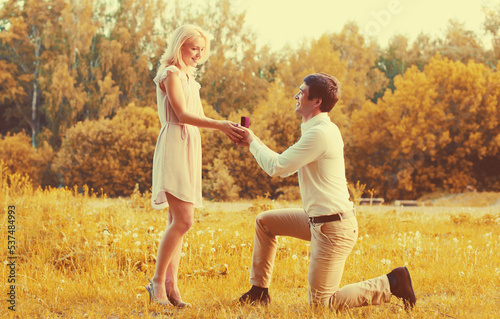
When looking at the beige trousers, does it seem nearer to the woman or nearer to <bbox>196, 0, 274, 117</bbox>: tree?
the woman

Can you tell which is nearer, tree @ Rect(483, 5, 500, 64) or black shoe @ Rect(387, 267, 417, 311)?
black shoe @ Rect(387, 267, 417, 311)

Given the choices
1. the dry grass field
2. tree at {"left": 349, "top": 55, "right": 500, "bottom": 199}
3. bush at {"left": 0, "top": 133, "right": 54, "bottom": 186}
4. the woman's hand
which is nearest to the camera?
the woman's hand

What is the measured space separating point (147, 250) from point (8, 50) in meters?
31.2

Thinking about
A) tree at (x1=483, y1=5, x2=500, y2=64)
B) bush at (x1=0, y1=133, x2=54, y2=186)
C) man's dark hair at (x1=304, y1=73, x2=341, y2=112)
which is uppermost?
tree at (x1=483, y1=5, x2=500, y2=64)

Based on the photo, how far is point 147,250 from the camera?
5504 millimetres

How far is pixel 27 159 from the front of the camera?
952 inches

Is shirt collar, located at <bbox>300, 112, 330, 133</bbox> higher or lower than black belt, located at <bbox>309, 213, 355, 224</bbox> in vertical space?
higher

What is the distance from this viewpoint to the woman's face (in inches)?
152

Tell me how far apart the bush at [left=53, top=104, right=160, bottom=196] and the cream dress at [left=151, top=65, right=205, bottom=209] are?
1762 centimetres

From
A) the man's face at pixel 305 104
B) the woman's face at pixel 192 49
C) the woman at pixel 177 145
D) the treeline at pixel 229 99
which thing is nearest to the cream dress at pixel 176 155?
the woman at pixel 177 145

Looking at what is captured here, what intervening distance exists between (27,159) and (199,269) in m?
21.4

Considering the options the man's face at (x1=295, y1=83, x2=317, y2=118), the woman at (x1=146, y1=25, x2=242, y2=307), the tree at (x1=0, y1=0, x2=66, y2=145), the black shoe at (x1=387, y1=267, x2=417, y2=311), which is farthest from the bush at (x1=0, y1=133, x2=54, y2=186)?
the black shoe at (x1=387, y1=267, x2=417, y2=311)

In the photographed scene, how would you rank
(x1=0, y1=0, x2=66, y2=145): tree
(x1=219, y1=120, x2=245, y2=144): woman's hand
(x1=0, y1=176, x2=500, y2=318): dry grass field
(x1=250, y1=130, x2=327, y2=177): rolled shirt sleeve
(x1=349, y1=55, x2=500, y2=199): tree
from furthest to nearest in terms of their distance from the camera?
(x1=0, y1=0, x2=66, y2=145): tree, (x1=349, y1=55, x2=500, y2=199): tree, (x1=0, y1=176, x2=500, y2=318): dry grass field, (x1=219, y1=120, x2=245, y2=144): woman's hand, (x1=250, y1=130, x2=327, y2=177): rolled shirt sleeve

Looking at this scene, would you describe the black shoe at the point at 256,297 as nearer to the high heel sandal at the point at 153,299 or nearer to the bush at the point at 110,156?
the high heel sandal at the point at 153,299
